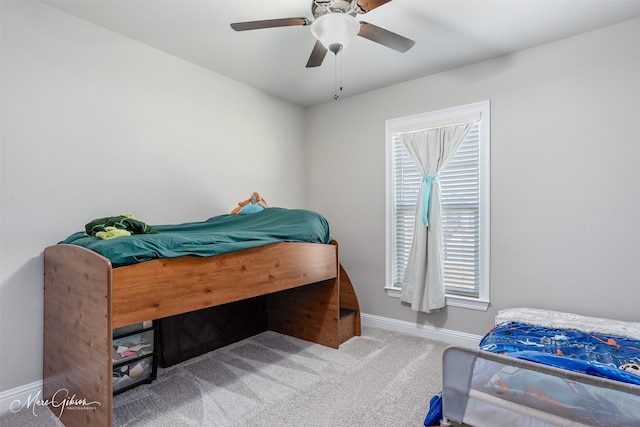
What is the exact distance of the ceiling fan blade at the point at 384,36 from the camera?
181 centimetres

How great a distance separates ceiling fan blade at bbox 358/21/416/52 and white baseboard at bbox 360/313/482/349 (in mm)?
2389

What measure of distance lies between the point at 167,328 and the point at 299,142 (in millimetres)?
2430

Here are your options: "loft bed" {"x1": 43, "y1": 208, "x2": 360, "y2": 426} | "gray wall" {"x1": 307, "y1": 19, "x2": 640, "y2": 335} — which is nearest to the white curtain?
"gray wall" {"x1": 307, "y1": 19, "x2": 640, "y2": 335}

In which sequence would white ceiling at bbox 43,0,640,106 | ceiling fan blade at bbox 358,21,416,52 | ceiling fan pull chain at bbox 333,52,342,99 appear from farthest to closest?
ceiling fan pull chain at bbox 333,52,342,99 < white ceiling at bbox 43,0,640,106 < ceiling fan blade at bbox 358,21,416,52

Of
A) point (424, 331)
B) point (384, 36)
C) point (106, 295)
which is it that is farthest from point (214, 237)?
point (424, 331)

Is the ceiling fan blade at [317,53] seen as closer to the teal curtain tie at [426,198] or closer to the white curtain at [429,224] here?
the white curtain at [429,224]

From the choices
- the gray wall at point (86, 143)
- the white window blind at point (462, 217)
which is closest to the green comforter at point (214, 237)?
the gray wall at point (86, 143)

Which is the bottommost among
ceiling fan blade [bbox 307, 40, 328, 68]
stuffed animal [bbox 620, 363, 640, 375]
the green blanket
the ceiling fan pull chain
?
stuffed animal [bbox 620, 363, 640, 375]

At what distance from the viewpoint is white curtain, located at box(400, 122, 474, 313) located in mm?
2938

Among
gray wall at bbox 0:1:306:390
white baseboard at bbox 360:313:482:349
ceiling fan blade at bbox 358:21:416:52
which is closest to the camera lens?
ceiling fan blade at bbox 358:21:416:52

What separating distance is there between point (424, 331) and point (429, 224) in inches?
40.2

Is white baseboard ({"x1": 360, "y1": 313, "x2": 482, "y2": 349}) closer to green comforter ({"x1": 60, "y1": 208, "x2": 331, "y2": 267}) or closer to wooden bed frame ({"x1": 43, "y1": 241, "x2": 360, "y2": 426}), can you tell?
green comforter ({"x1": 60, "y1": 208, "x2": 331, "y2": 267})

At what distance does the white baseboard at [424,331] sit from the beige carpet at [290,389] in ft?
0.41

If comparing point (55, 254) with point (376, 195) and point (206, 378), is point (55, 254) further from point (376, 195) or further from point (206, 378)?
point (376, 195)
